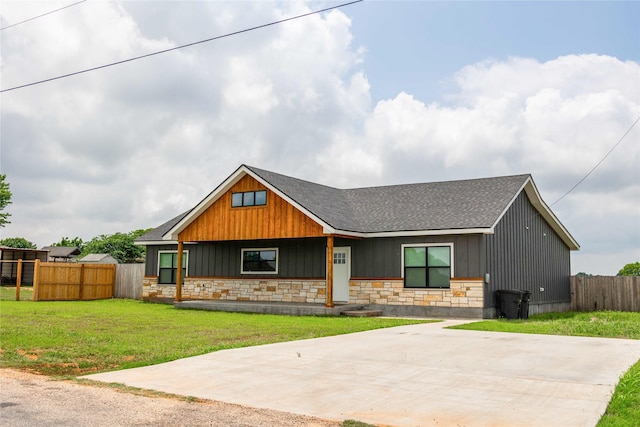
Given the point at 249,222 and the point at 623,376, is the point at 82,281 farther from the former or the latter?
the point at 623,376

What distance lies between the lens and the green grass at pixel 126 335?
10.2 metres

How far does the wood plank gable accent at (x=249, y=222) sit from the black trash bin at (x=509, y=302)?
21.0 ft

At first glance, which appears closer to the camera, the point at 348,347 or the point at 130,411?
the point at 130,411

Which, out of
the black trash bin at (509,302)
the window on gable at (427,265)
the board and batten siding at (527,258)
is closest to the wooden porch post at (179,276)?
the window on gable at (427,265)

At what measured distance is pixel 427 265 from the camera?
824 inches

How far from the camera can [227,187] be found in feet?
78.1

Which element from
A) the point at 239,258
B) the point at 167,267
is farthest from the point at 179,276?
the point at 167,267

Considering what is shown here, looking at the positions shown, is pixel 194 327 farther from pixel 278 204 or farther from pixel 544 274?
pixel 544 274

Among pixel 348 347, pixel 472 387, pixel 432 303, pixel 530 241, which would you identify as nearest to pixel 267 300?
pixel 432 303

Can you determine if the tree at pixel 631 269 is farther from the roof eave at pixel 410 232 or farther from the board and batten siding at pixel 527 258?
the roof eave at pixel 410 232

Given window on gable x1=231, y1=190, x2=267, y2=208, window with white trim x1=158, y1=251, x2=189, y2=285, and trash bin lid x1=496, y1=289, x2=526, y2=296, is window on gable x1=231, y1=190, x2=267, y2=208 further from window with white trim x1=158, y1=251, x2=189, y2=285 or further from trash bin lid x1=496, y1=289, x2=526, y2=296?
trash bin lid x1=496, y1=289, x2=526, y2=296

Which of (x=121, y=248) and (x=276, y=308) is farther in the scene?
(x=121, y=248)

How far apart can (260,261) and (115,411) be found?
1842 cm

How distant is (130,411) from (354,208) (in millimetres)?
18982
